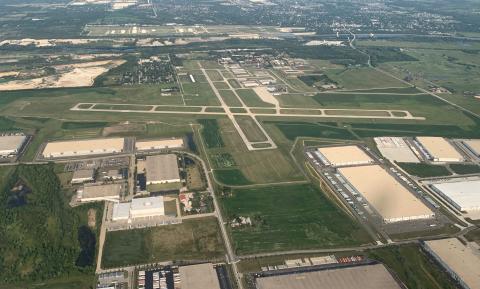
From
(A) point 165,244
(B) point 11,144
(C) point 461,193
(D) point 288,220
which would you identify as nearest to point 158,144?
(B) point 11,144

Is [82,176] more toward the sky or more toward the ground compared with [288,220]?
more toward the sky

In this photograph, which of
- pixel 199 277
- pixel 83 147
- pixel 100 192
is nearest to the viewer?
pixel 199 277

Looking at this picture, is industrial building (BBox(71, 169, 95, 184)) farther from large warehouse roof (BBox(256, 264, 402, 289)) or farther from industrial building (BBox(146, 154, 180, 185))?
large warehouse roof (BBox(256, 264, 402, 289))

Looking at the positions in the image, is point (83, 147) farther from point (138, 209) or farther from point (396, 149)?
point (396, 149)

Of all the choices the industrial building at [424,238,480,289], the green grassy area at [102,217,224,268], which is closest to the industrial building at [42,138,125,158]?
the green grassy area at [102,217,224,268]

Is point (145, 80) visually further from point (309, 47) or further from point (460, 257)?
point (460, 257)

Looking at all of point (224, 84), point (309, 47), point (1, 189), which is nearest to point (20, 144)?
point (1, 189)

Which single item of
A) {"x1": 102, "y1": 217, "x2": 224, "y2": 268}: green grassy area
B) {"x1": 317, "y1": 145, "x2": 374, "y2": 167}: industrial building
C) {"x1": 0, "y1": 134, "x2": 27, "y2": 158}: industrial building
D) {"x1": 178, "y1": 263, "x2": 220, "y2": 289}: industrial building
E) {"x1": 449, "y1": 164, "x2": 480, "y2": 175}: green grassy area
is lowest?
Result: {"x1": 178, "y1": 263, "x2": 220, "y2": 289}: industrial building

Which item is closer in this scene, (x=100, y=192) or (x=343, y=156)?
(x=100, y=192)
